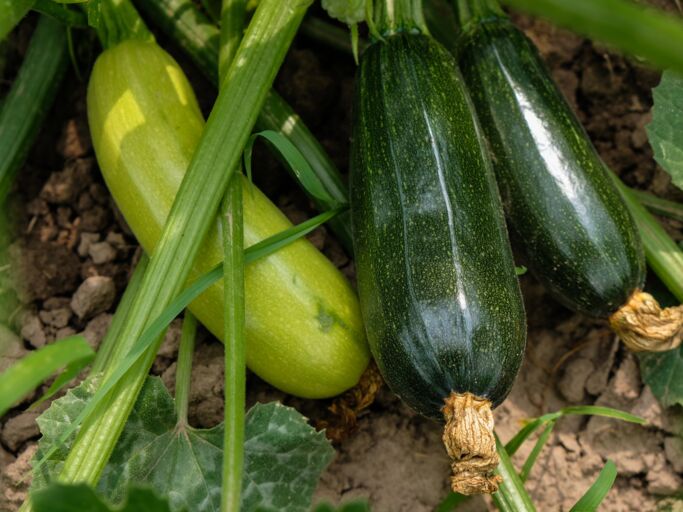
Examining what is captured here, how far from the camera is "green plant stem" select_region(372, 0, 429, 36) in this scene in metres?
2.03

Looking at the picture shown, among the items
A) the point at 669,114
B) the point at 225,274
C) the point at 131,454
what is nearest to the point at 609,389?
the point at 669,114

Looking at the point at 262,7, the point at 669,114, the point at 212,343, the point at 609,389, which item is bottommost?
the point at 609,389

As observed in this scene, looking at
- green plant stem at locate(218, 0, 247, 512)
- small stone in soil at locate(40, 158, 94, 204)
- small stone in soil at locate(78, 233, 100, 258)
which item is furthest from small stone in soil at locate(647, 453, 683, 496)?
small stone in soil at locate(40, 158, 94, 204)

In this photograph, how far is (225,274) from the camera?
1.77 meters

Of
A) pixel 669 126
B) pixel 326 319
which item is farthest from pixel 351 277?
pixel 669 126

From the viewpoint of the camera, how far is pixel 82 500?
1231 millimetres

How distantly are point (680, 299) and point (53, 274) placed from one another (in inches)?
66.6

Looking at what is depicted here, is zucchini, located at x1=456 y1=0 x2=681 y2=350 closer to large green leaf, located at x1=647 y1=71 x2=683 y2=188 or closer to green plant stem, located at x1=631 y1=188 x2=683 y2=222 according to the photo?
large green leaf, located at x1=647 y1=71 x2=683 y2=188

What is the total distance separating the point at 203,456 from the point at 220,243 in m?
0.48

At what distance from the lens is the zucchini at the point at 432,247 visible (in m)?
1.74

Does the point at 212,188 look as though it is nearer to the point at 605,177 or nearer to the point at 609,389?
the point at 605,177

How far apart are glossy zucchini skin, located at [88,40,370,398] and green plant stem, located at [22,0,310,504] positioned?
120mm

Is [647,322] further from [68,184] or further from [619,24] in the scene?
[68,184]

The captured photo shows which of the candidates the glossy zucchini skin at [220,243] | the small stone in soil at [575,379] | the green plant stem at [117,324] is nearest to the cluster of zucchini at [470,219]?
the glossy zucchini skin at [220,243]
